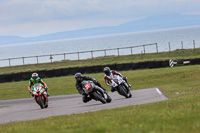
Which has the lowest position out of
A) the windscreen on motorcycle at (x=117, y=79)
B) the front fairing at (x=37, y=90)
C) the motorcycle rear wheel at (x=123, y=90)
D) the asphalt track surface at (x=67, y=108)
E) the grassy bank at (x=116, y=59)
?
the asphalt track surface at (x=67, y=108)

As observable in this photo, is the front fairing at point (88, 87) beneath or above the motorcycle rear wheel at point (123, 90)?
above

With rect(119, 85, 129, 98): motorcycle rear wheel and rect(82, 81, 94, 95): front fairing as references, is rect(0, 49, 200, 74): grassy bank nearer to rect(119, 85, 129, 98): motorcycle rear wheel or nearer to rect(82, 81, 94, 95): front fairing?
rect(119, 85, 129, 98): motorcycle rear wheel

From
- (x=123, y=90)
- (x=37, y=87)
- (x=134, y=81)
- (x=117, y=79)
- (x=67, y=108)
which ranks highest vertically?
(x=117, y=79)

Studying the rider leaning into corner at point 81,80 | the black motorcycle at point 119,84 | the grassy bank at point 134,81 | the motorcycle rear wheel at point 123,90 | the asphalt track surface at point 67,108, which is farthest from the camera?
the grassy bank at point 134,81

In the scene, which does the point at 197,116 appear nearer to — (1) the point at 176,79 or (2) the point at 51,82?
(1) the point at 176,79

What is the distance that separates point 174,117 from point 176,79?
20884mm

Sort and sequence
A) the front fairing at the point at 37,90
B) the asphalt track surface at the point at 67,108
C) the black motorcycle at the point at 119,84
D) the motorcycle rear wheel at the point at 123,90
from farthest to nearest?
the motorcycle rear wheel at the point at 123,90 < the black motorcycle at the point at 119,84 < the front fairing at the point at 37,90 < the asphalt track surface at the point at 67,108

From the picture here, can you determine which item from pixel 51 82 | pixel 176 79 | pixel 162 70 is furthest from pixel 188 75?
pixel 51 82

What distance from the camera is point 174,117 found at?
9016mm

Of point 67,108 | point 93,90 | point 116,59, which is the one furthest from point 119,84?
point 116,59

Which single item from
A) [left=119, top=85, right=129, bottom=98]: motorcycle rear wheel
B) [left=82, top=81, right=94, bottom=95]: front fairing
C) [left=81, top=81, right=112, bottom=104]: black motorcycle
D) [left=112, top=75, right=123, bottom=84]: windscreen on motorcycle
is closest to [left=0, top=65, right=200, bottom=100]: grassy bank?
[left=119, top=85, right=129, bottom=98]: motorcycle rear wheel

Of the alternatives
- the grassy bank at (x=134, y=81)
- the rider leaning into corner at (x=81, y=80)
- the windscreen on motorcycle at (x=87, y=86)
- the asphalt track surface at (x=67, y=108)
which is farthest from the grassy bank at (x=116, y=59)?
the windscreen on motorcycle at (x=87, y=86)

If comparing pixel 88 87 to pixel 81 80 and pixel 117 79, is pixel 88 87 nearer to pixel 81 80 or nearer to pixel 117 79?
pixel 81 80

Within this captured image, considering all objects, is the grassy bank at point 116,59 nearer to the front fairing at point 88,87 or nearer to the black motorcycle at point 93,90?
the black motorcycle at point 93,90
